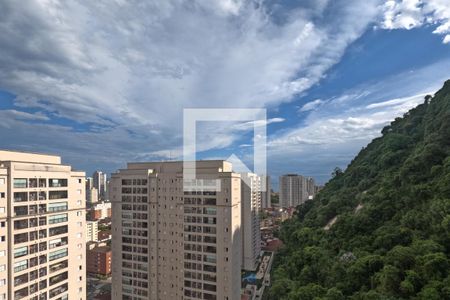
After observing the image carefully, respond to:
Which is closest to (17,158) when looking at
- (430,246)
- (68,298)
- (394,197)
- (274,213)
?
(68,298)

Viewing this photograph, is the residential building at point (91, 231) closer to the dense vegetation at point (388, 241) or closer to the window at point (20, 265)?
the dense vegetation at point (388, 241)

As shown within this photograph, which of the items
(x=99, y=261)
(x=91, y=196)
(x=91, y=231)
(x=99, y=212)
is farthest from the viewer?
(x=91, y=196)

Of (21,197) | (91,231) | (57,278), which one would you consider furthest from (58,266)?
(91,231)

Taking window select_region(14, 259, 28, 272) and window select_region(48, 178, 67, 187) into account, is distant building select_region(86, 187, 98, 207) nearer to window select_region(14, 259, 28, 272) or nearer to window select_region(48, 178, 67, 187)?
window select_region(48, 178, 67, 187)

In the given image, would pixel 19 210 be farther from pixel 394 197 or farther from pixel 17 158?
pixel 394 197

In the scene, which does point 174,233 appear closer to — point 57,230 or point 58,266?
point 58,266

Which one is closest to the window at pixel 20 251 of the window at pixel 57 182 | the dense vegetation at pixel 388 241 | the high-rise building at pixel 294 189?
the window at pixel 57 182
